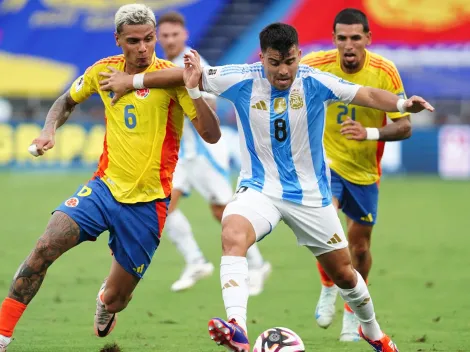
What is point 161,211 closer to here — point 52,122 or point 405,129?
point 52,122

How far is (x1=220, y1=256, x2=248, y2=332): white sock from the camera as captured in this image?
641 cm

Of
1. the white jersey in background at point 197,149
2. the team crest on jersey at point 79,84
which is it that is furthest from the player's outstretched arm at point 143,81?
the white jersey in background at point 197,149

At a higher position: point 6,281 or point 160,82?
point 160,82

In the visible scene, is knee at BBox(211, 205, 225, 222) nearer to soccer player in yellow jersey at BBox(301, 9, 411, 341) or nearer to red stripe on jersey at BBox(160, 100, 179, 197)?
soccer player in yellow jersey at BBox(301, 9, 411, 341)

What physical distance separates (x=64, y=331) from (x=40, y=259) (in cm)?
184

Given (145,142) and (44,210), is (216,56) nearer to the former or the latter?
(44,210)

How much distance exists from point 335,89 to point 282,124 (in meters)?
0.47

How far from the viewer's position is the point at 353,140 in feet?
27.9

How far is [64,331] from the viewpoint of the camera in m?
8.64

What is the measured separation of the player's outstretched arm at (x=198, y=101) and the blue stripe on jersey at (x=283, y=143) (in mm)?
427

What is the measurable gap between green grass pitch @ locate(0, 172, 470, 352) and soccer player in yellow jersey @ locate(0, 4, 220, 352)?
0.92m

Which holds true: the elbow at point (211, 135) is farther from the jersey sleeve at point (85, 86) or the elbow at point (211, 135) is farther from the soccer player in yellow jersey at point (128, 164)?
the jersey sleeve at point (85, 86)

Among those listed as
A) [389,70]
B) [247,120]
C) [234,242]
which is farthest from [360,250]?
[234,242]

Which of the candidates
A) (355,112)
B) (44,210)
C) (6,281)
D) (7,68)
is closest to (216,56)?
(7,68)
